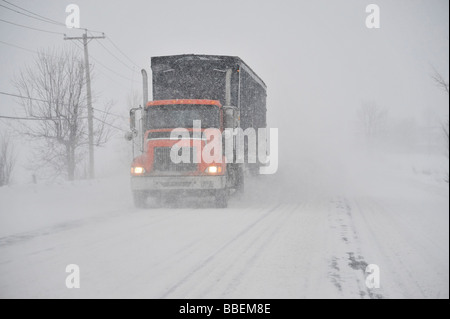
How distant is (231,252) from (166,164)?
5.73m

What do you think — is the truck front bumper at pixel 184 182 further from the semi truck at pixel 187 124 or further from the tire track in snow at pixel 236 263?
the tire track in snow at pixel 236 263

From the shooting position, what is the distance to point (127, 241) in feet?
22.0

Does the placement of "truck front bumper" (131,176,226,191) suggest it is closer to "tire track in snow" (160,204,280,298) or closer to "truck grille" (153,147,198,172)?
"truck grille" (153,147,198,172)

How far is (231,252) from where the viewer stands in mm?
5918

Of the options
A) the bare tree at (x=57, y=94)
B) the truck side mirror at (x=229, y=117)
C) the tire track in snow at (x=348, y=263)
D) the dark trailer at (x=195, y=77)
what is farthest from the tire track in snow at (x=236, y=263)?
the bare tree at (x=57, y=94)

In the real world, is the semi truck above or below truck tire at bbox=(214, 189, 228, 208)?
above

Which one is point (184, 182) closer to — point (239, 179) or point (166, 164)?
point (166, 164)

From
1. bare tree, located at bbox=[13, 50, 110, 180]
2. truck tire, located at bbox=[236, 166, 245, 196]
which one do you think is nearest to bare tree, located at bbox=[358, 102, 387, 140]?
bare tree, located at bbox=[13, 50, 110, 180]

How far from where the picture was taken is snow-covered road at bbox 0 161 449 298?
4.23 m

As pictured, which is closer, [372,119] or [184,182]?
[184,182]

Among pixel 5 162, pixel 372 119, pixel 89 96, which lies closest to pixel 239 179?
pixel 89 96

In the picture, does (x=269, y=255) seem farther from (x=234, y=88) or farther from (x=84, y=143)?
(x=84, y=143)

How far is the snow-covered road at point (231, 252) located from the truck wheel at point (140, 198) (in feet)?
1.67

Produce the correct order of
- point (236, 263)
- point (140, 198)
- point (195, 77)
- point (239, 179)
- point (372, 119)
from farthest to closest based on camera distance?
point (372, 119) → point (239, 179) → point (195, 77) → point (140, 198) → point (236, 263)
